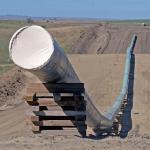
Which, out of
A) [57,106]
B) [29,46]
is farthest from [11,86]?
[29,46]

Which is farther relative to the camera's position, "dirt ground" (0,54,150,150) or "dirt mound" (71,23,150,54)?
"dirt mound" (71,23,150,54)

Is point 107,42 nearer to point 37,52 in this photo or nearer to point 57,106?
point 57,106

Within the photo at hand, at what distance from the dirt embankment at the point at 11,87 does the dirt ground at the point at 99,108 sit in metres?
0.09

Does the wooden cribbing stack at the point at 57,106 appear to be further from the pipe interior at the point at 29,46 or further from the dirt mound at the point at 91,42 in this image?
the dirt mound at the point at 91,42

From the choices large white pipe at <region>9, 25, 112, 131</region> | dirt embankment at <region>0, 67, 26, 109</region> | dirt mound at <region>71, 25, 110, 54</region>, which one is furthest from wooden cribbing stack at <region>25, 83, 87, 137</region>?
dirt mound at <region>71, 25, 110, 54</region>

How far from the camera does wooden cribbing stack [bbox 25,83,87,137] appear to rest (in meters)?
12.1

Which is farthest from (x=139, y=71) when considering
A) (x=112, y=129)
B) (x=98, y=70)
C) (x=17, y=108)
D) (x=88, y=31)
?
(x=88, y=31)

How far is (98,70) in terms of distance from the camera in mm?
33719

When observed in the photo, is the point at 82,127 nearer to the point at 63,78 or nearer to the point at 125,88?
the point at 63,78

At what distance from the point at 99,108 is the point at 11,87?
731 cm

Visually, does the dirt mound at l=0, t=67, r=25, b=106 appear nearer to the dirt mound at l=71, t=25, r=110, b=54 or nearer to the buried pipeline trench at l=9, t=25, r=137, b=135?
the dirt mound at l=71, t=25, r=110, b=54

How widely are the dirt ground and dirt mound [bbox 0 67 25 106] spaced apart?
A: 4.0 inches

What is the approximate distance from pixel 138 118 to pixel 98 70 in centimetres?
1037

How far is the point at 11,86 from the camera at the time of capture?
31.8 m
